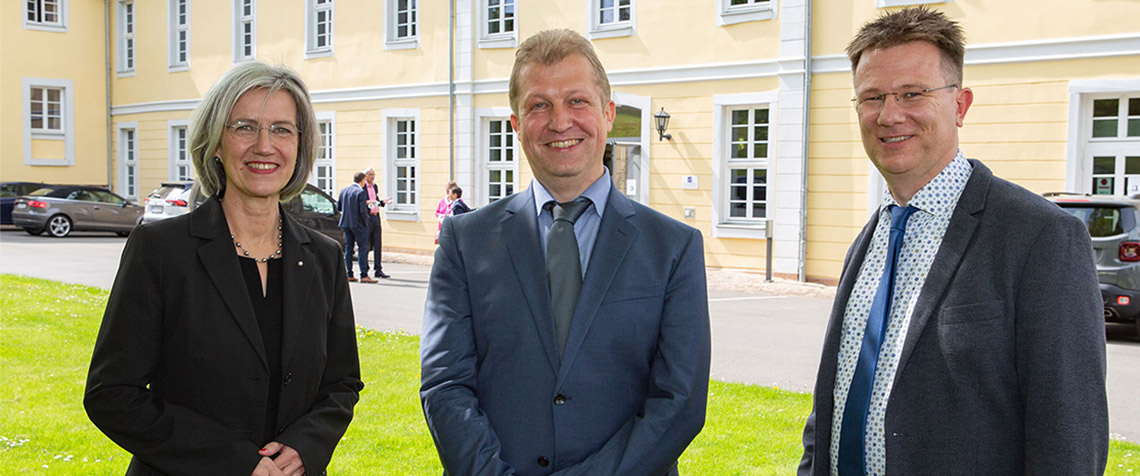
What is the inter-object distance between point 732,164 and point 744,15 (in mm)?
2657

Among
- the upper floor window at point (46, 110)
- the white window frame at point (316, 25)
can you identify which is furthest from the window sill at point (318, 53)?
the upper floor window at point (46, 110)

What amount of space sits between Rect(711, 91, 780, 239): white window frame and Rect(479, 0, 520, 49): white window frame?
5.08 metres

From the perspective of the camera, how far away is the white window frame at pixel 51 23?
2877 cm

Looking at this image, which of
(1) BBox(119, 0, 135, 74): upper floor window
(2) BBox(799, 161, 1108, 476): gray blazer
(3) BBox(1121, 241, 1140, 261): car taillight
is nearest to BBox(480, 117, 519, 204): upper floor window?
(3) BBox(1121, 241, 1140, 261): car taillight

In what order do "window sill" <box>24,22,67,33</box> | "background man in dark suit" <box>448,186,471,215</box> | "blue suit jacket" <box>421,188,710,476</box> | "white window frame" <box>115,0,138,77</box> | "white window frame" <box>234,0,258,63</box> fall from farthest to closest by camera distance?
1. "white window frame" <box>115,0,138,77</box>
2. "window sill" <box>24,22,67,33</box>
3. "white window frame" <box>234,0,258,63</box>
4. "background man in dark suit" <box>448,186,471,215</box>
5. "blue suit jacket" <box>421,188,710,476</box>

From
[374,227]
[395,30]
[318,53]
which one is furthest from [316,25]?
[374,227]

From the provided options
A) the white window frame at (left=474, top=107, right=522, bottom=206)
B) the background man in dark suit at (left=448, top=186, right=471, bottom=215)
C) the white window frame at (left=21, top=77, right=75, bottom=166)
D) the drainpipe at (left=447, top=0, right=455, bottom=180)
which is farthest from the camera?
the white window frame at (left=21, top=77, right=75, bottom=166)

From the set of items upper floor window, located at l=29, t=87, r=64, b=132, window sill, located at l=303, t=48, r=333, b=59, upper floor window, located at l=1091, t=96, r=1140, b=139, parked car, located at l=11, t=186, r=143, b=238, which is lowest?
parked car, located at l=11, t=186, r=143, b=238

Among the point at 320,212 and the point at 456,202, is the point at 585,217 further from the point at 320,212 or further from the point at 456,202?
the point at 320,212

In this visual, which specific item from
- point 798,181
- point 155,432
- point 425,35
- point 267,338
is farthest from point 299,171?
point 425,35

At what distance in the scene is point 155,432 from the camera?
2459mm

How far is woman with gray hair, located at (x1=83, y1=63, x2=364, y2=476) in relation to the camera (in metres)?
2.49

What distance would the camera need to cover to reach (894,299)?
7.97 feet

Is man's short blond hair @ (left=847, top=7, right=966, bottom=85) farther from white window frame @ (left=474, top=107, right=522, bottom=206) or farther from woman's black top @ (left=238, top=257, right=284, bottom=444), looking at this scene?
white window frame @ (left=474, top=107, right=522, bottom=206)
